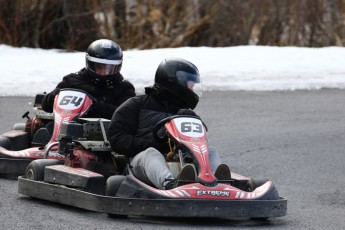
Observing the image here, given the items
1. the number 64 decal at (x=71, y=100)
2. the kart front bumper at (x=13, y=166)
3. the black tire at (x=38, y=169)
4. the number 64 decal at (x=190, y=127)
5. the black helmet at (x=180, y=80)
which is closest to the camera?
the number 64 decal at (x=190, y=127)

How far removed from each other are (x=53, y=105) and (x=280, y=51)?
11.0 meters

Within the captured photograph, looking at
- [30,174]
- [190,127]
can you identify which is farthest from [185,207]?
[30,174]

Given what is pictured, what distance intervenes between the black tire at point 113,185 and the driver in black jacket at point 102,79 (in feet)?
9.65

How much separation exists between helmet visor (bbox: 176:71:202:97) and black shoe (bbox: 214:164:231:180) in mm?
910

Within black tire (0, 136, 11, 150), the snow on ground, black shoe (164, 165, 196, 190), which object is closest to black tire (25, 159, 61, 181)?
black shoe (164, 165, 196, 190)

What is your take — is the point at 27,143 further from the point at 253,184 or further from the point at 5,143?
the point at 253,184

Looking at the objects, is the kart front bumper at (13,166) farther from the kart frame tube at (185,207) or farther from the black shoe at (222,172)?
the black shoe at (222,172)

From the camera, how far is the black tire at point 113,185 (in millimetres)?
7891

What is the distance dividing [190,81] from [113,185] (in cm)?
129

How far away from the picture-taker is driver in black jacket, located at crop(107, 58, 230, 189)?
328 inches

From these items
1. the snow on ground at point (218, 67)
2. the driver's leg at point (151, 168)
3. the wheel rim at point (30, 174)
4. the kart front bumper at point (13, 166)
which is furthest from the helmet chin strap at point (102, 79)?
the snow on ground at point (218, 67)

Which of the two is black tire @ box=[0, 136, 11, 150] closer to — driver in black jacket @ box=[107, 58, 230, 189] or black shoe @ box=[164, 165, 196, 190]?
driver in black jacket @ box=[107, 58, 230, 189]

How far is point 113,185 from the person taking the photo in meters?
7.91

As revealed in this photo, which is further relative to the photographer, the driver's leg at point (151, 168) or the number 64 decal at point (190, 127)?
the number 64 decal at point (190, 127)
